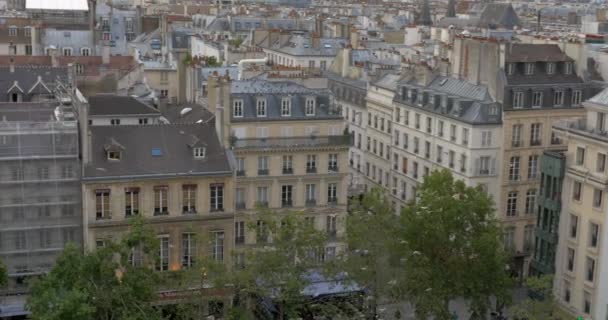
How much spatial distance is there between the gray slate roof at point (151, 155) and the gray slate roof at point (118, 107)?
6.69 m

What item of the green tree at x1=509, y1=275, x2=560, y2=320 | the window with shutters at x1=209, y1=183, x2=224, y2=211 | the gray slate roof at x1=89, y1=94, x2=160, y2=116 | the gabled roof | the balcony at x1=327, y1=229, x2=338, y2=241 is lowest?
the green tree at x1=509, y1=275, x2=560, y2=320

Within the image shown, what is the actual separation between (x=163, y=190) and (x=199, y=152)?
2508 mm

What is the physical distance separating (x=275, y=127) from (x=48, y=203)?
1161cm

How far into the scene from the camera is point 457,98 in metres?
52.8

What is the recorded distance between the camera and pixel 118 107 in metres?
49.7

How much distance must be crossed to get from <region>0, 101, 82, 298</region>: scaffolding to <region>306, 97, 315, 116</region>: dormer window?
38.5ft

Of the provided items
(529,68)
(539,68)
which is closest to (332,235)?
(529,68)

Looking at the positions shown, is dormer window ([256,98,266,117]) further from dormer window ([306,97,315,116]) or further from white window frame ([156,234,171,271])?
white window frame ([156,234,171,271])

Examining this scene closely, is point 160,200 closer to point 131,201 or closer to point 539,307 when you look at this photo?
point 131,201

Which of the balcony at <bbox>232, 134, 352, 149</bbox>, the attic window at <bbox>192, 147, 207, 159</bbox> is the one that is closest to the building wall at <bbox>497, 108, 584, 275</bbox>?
the balcony at <bbox>232, 134, 352, 149</bbox>

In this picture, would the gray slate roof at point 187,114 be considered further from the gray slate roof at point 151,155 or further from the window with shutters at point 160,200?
the window with shutters at point 160,200

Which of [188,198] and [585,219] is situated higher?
[188,198]

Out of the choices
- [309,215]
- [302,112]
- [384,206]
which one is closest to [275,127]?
[302,112]

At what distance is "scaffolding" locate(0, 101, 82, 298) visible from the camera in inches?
1564
